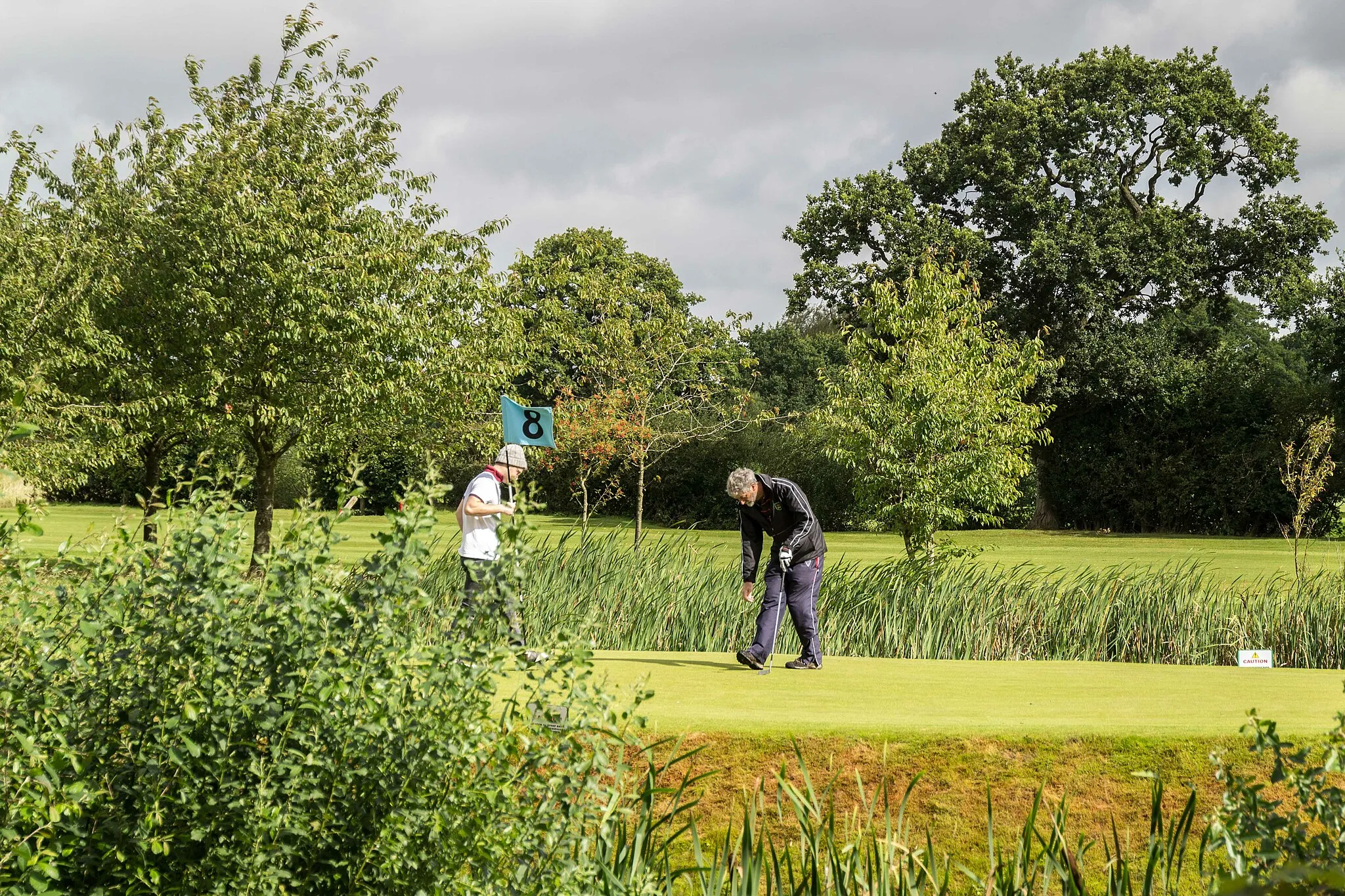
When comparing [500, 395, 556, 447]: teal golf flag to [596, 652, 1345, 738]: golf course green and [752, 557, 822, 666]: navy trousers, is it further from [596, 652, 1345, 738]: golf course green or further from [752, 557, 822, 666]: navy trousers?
[752, 557, 822, 666]: navy trousers

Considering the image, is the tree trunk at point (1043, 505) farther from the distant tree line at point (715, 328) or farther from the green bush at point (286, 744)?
the green bush at point (286, 744)

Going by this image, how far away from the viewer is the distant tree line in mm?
16578

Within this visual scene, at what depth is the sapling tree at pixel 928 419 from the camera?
16062 mm

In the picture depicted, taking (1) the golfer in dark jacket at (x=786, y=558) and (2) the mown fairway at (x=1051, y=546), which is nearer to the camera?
(1) the golfer in dark jacket at (x=786, y=558)

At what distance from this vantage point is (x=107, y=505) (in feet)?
128

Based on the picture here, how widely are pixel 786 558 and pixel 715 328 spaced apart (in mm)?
18531

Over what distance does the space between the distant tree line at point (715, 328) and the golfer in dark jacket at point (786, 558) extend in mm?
3200

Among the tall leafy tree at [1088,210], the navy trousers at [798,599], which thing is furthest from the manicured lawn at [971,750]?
the tall leafy tree at [1088,210]

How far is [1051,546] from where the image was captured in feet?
89.0

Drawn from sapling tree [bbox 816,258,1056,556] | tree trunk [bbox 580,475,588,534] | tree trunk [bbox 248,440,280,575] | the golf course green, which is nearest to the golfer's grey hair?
the golf course green

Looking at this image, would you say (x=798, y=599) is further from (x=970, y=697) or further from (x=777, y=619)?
(x=970, y=697)

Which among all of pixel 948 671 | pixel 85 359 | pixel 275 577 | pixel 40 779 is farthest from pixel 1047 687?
pixel 85 359

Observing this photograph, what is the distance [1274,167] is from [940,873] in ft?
104

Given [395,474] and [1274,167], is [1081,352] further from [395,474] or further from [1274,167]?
[395,474]
